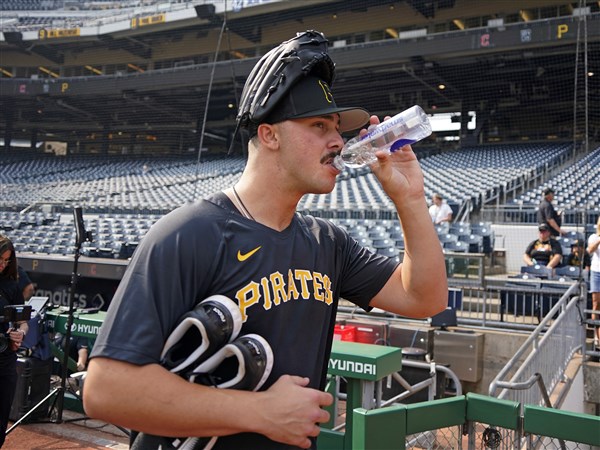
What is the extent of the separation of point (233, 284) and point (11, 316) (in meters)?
2.73

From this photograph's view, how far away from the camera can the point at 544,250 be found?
26.6 ft

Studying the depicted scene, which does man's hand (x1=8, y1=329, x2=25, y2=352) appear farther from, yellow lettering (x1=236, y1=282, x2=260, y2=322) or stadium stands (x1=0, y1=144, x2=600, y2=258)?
stadium stands (x1=0, y1=144, x2=600, y2=258)

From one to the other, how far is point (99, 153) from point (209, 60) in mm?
7080

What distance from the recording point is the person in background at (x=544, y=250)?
788 centimetres

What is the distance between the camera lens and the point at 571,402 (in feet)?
18.4

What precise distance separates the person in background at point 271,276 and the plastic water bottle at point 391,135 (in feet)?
0.14

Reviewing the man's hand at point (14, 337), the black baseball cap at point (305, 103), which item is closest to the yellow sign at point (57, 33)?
the man's hand at point (14, 337)

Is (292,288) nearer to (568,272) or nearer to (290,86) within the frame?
(290,86)

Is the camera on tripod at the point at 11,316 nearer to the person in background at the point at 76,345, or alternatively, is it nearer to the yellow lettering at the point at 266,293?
the person in background at the point at 76,345

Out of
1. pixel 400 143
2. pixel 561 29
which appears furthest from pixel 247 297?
pixel 561 29

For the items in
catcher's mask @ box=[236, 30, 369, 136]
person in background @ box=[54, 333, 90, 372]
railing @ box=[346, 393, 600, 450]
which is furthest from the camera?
person in background @ box=[54, 333, 90, 372]

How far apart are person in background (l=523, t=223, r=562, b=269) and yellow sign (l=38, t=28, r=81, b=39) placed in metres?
23.6

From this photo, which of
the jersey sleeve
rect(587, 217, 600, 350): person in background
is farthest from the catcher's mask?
rect(587, 217, 600, 350): person in background

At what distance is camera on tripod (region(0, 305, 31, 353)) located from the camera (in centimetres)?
324
